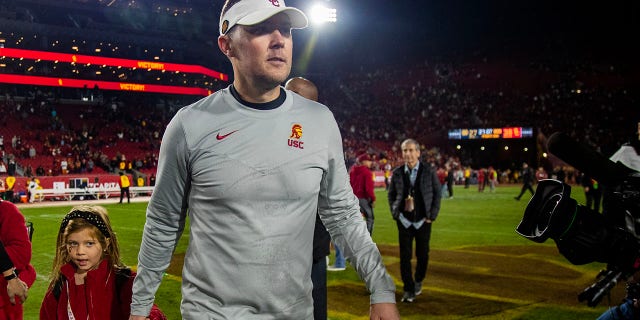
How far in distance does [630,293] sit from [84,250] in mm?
2876

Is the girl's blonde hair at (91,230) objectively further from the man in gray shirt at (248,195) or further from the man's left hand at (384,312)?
the man's left hand at (384,312)

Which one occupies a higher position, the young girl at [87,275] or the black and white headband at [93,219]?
the black and white headband at [93,219]

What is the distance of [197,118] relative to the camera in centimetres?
242

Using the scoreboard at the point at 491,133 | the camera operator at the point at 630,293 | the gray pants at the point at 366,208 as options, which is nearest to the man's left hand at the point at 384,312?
the camera operator at the point at 630,293

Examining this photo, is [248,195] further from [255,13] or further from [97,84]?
[97,84]

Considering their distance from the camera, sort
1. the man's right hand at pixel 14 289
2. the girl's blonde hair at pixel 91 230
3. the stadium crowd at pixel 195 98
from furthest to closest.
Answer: the stadium crowd at pixel 195 98, the man's right hand at pixel 14 289, the girl's blonde hair at pixel 91 230

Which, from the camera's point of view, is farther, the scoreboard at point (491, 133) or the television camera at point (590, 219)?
the scoreboard at point (491, 133)

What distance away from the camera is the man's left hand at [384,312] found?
7.88 ft

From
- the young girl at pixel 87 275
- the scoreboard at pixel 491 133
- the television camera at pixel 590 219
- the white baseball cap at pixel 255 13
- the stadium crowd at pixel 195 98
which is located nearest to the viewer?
the television camera at pixel 590 219

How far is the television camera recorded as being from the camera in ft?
5.90

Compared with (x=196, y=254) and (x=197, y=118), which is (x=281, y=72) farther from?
(x=196, y=254)

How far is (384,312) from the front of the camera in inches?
94.7

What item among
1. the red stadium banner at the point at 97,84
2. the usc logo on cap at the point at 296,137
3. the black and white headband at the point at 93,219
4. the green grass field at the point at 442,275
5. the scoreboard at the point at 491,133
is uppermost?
the red stadium banner at the point at 97,84

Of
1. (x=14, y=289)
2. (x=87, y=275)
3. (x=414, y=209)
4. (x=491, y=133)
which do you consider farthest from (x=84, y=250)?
(x=491, y=133)
